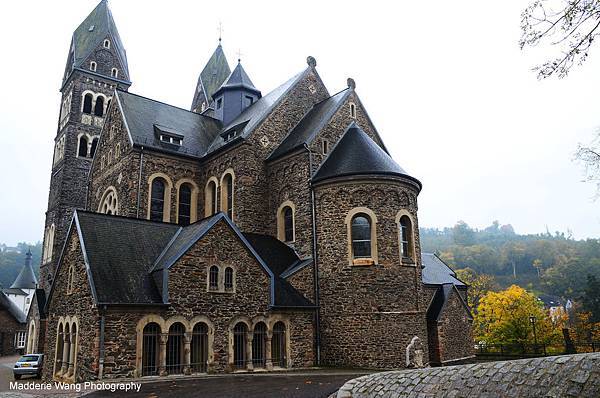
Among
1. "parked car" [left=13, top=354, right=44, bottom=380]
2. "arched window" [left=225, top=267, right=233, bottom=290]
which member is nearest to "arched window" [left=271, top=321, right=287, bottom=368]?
"arched window" [left=225, top=267, right=233, bottom=290]

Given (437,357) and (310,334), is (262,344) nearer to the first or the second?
(310,334)

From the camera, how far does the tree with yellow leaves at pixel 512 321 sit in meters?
42.0

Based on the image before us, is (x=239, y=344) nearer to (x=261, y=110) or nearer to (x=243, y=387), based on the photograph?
Result: (x=243, y=387)

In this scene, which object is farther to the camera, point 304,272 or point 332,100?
point 332,100

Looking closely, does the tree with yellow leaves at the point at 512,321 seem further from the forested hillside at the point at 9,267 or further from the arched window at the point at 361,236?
the forested hillside at the point at 9,267

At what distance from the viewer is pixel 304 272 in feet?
72.7

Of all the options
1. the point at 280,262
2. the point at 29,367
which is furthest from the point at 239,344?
the point at 29,367

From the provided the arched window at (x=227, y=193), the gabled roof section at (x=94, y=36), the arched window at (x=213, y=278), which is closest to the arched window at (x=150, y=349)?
the arched window at (x=213, y=278)

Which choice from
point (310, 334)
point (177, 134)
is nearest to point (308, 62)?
point (177, 134)

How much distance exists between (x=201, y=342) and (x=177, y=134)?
15309mm

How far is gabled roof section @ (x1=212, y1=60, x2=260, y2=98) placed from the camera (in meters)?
36.2

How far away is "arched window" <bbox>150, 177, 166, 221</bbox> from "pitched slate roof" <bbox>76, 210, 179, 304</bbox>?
722cm

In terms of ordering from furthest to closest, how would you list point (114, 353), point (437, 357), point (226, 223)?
point (437, 357)
point (226, 223)
point (114, 353)

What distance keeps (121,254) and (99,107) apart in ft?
100
